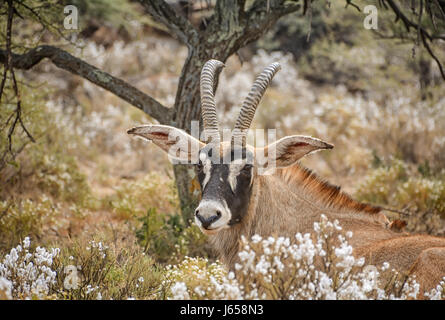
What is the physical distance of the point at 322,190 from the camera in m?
5.35

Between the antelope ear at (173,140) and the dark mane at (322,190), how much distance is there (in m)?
0.89

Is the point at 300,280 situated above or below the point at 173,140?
below

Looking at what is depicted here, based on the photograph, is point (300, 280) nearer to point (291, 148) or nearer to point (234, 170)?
point (234, 170)

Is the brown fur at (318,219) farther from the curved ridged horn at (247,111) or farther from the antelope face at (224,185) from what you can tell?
the curved ridged horn at (247,111)

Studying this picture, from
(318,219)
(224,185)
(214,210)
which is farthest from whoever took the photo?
(318,219)

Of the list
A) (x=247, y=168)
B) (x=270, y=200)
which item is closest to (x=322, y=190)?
(x=270, y=200)

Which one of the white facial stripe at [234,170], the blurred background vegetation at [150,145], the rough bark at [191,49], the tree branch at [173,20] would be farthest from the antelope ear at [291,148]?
the tree branch at [173,20]

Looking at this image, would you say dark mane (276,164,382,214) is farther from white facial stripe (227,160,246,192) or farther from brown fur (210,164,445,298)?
white facial stripe (227,160,246,192)

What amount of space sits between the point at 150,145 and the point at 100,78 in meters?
5.20

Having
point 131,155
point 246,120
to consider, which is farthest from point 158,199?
point 246,120

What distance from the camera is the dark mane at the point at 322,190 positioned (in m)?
5.34

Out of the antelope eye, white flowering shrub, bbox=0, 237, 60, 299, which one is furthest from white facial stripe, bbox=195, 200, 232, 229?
white flowering shrub, bbox=0, 237, 60, 299

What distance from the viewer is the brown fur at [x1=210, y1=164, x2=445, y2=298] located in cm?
464
